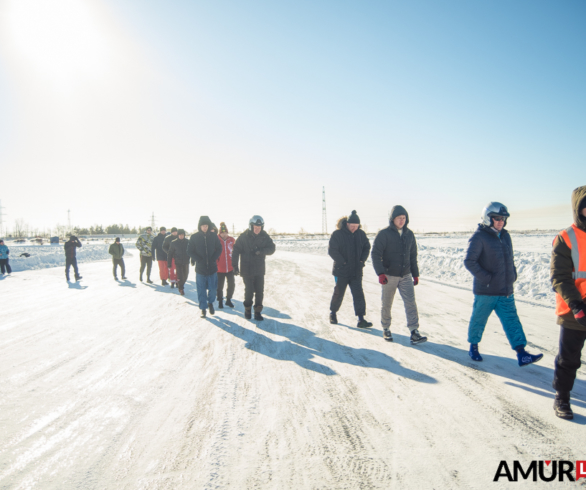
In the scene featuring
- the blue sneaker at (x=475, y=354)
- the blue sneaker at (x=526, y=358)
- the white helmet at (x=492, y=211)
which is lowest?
the blue sneaker at (x=475, y=354)

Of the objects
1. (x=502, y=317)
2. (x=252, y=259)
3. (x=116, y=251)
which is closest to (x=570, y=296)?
(x=502, y=317)

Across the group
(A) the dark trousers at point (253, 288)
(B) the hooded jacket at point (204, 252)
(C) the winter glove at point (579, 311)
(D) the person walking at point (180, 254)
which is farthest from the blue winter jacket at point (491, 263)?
(D) the person walking at point (180, 254)

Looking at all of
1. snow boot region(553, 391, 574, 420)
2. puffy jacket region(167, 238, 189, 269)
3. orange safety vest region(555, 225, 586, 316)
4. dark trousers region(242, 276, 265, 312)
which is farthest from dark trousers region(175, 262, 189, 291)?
orange safety vest region(555, 225, 586, 316)

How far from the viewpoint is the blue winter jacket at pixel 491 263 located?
153 inches

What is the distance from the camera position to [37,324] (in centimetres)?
599

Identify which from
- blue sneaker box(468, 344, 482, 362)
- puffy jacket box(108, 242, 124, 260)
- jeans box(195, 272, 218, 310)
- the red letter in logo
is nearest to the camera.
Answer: the red letter in logo

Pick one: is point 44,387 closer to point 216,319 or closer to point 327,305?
point 216,319

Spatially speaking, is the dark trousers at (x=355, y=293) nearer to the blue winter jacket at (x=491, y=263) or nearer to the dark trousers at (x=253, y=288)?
the dark trousers at (x=253, y=288)

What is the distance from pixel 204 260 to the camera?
6.69 metres

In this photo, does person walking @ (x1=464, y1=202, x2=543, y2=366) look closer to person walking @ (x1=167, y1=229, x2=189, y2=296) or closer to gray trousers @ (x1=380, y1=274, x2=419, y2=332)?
gray trousers @ (x1=380, y1=274, x2=419, y2=332)

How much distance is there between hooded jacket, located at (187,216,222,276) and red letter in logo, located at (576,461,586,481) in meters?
5.94

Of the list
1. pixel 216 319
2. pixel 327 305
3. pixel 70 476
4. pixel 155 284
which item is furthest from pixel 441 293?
pixel 155 284

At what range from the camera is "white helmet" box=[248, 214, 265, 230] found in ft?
20.8

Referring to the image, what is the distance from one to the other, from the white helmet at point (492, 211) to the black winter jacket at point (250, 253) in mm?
3684
